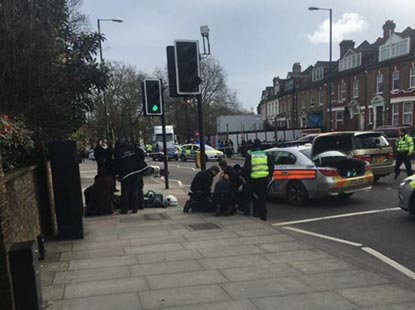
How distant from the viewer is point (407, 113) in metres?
35.2

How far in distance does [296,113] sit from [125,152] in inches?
2037

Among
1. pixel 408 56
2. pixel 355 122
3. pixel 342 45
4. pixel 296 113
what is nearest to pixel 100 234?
pixel 408 56

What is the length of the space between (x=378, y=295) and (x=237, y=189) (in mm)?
5257

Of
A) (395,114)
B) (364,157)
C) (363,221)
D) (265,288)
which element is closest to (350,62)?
(395,114)

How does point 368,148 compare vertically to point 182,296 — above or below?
above

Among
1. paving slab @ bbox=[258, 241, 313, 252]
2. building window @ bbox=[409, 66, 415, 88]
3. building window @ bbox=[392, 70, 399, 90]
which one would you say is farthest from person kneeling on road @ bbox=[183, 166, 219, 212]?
building window @ bbox=[392, 70, 399, 90]

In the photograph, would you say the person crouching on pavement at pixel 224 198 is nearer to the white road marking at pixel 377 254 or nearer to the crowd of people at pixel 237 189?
the crowd of people at pixel 237 189

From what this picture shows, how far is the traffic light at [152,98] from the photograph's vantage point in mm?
12484

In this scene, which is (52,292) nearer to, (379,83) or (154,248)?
(154,248)

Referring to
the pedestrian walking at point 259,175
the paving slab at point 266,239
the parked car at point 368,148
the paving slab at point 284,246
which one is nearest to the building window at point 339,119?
the parked car at point 368,148

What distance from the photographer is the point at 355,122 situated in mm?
42594

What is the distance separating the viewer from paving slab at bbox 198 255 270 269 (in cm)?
534

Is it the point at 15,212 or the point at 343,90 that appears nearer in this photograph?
the point at 15,212

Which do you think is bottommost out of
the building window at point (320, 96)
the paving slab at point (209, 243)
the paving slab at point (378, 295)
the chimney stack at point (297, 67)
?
the paving slab at point (209, 243)
